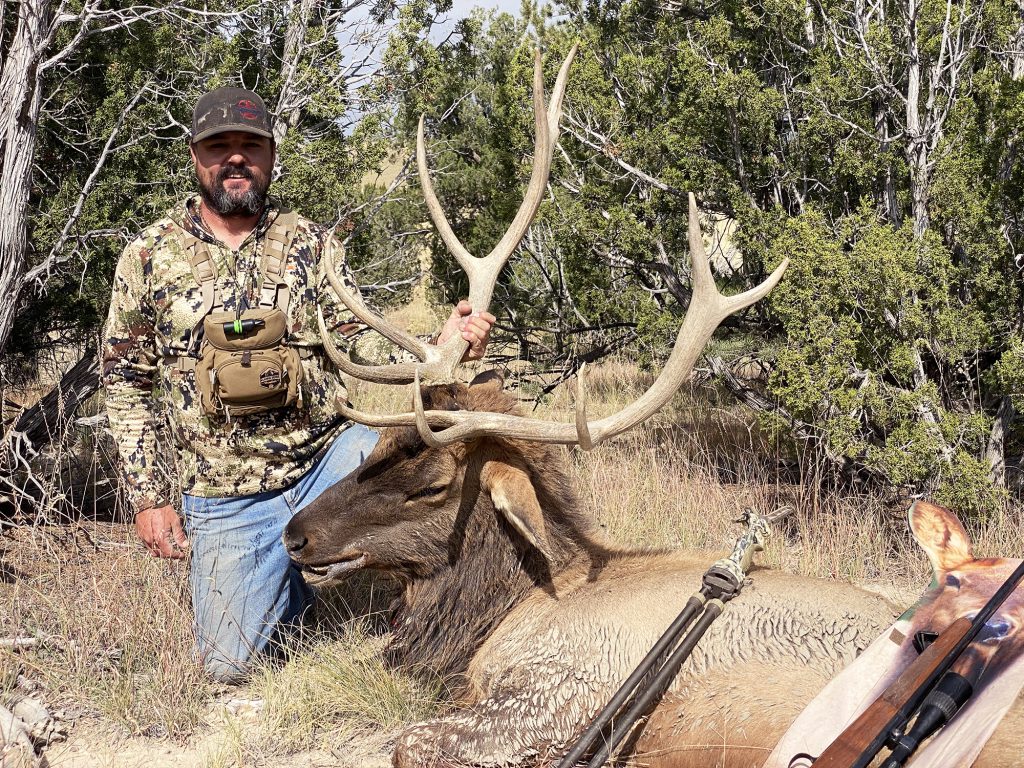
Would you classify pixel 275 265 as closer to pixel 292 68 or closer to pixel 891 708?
pixel 292 68

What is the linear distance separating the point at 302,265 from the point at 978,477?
3856 mm

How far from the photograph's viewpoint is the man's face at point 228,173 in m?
4.35

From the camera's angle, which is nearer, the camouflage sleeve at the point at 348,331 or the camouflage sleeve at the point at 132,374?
the camouflage sleeve at the point at 132,374

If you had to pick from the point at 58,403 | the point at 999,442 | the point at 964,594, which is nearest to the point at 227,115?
the point at 58,403

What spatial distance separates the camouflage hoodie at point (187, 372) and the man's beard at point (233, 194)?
0.38ft

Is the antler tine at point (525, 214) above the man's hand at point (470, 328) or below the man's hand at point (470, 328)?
above

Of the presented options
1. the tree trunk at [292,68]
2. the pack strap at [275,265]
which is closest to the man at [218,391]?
the pack strap at [275,265]

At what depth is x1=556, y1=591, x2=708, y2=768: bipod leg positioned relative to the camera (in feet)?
9.43

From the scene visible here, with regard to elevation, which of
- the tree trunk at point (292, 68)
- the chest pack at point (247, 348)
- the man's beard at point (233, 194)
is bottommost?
the chest pack at point (247, 348)

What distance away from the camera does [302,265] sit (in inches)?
177

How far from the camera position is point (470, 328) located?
151 inches

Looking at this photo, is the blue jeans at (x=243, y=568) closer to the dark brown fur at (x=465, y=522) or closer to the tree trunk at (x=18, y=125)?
the dark brown fur at (x=465, y=522)

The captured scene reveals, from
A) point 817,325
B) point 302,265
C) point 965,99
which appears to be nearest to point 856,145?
point 965,99

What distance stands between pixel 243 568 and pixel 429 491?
129cm
